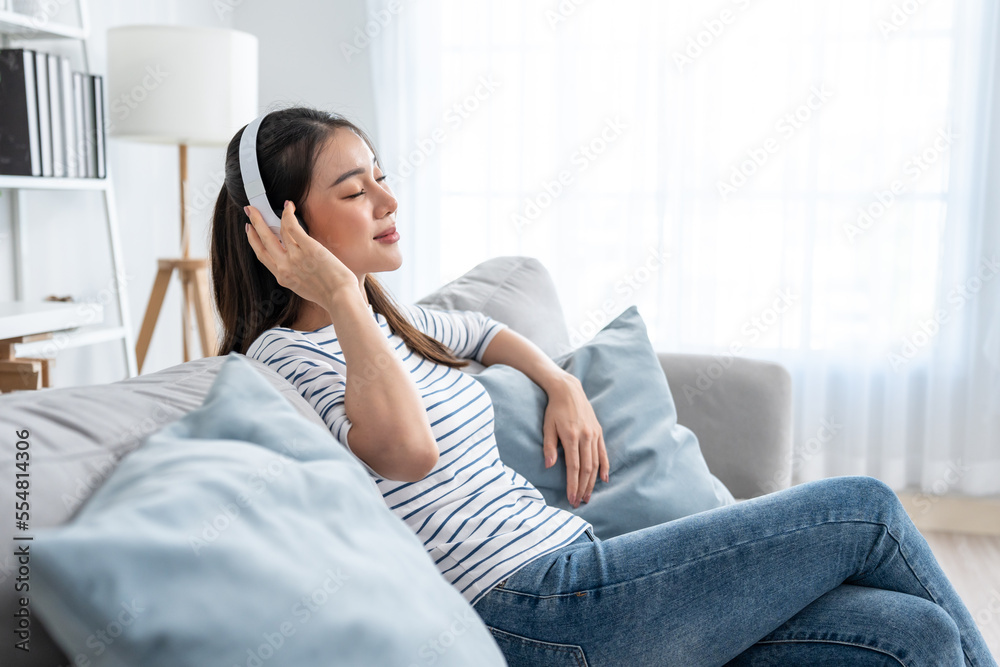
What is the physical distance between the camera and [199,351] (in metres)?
3.21

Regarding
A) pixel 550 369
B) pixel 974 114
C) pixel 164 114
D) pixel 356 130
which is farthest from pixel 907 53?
pixel 164 114

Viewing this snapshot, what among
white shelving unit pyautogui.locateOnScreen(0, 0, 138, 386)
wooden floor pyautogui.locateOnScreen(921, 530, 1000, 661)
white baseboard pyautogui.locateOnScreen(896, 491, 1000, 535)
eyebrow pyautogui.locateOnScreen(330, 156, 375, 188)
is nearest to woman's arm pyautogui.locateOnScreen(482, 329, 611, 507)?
eyebrow pyautogui.locateOnScreen(330, 156, 375, 188)

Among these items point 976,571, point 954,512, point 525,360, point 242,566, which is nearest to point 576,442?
point 525,360

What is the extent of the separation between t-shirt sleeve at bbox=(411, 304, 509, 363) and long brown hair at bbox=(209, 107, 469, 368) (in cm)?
12

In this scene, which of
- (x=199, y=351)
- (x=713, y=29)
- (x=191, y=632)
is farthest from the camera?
(x=199, y=351)

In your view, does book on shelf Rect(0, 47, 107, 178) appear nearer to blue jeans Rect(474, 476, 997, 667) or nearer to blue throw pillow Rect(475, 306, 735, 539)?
blue throw pillow Rect(475, 306, 735, 539)

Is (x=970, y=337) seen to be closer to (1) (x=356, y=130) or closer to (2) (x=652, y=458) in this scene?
(2) (x=652, y=458)

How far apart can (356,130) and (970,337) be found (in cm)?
231

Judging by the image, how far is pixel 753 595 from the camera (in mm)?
969

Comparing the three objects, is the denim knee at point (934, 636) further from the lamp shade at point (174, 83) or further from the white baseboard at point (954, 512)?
the lamp shade at point (174, 83)

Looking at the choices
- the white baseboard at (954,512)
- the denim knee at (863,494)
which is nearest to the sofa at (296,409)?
the denim knee at (863,494)

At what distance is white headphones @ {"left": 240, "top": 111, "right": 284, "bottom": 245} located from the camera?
1.12 metres

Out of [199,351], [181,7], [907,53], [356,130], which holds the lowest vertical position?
[199,351]

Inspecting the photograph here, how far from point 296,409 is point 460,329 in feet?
1.98
